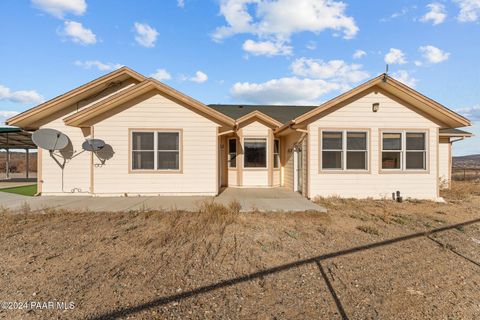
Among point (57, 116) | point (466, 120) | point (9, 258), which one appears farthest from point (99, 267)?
point (466, 120)

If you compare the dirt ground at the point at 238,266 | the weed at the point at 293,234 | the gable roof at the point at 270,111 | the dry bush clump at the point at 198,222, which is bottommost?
the dirt ground at the point at 238,266

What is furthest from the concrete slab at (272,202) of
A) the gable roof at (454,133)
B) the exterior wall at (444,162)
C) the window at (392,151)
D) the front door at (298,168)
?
the gable roof at (454,133)

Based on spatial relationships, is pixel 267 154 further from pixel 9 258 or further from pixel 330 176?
pixel 9 258

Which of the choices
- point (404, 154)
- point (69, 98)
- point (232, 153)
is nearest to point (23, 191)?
point (69, 98)

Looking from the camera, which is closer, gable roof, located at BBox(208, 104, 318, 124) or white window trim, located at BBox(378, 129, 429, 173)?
white window trim, located at BBox(378, 129, 429, 173)

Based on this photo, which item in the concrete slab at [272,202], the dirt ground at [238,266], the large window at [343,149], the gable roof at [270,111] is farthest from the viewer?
the gable roof at [270,111]

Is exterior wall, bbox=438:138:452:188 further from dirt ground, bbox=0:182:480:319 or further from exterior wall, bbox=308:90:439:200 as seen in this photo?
dirt ground, bbox=0:182:480:319

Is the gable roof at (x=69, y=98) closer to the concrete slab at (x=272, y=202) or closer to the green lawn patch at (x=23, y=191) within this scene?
the green lawn patch at (x=23, y=191)

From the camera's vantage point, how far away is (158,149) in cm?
1060

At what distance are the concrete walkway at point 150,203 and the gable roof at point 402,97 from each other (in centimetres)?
307

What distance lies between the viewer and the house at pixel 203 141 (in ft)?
33.4

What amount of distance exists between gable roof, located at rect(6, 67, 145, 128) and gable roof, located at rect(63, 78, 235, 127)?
959mm

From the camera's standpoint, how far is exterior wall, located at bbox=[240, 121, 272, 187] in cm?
1319

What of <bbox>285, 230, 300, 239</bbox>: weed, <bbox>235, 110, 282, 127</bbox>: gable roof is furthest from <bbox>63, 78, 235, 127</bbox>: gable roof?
<bbox>285, 230, 300, 239</bbox>: weed
